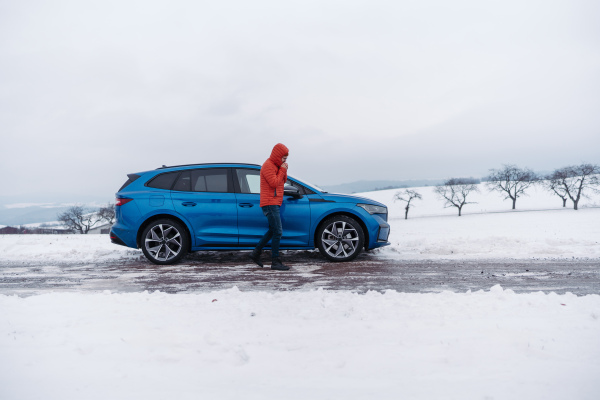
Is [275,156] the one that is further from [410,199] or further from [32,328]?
[410,199]

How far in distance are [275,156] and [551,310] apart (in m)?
4.06

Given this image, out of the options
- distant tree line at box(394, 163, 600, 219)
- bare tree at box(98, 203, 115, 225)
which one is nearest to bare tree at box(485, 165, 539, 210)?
distant tree line at box(394, 163, 600, 219)

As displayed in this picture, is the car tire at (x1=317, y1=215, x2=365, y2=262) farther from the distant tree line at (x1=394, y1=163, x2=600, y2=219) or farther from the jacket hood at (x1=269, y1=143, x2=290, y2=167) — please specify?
the distant tree line at (x1=394, y1=163, x2=600, y2=219)

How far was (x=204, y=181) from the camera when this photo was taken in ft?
22.3

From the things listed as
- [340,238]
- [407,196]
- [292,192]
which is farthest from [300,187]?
[407,196]

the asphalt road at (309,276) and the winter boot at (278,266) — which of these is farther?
the winter boot at (278,266)

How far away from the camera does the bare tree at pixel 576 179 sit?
184ft

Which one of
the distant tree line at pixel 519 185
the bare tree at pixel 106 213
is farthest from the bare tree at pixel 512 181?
the bare tree at pixel 106 213

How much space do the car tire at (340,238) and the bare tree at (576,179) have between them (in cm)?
6090

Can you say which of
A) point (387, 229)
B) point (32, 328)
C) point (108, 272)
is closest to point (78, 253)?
point (108, 272)

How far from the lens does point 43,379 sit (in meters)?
2.28

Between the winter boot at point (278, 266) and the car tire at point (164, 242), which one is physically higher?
the car tire at point (164, 242)

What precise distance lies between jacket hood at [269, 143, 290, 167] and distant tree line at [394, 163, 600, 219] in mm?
58656

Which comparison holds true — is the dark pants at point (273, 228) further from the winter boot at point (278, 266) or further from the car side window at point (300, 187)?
the car side window at point (300, 187)
